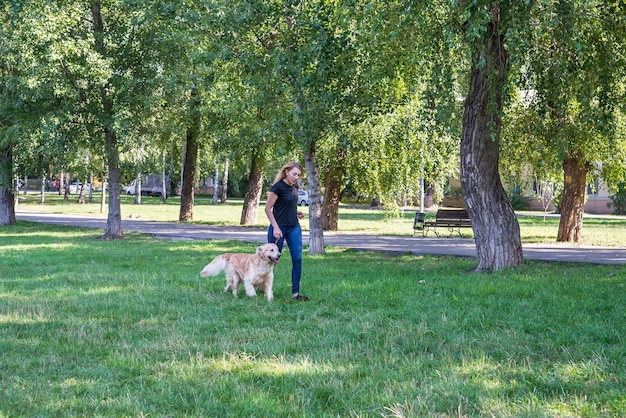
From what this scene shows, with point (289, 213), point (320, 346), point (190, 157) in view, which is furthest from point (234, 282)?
point (190, 157)

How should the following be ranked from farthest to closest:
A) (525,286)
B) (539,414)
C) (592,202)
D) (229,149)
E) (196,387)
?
(592,202)
(229,149)
(525,286)
(196,387)
(539,414)

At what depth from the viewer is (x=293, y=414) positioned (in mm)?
4609

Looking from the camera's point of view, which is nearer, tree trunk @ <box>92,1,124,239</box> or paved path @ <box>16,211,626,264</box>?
paved path @ <box>16,211,626,264</box>

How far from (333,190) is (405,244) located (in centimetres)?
519

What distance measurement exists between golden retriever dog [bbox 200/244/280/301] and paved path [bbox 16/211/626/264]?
7.98 metres

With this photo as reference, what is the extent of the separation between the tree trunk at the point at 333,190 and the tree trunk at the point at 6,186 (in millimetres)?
11204

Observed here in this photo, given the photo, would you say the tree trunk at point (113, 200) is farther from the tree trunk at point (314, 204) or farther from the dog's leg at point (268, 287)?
the dog's leg at point (268, 287)

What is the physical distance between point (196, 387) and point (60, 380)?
112cm

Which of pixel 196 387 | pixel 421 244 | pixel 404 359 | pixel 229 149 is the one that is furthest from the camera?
pixel 229 149

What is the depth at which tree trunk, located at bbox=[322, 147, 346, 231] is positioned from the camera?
2278cm

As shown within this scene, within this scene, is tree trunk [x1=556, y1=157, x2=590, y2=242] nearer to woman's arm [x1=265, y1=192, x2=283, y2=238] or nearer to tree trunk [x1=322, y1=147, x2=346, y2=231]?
tree trunk [x1=322, y1=147, x2=346, y2=231]

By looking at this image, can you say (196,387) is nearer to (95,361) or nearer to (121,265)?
(95,361)

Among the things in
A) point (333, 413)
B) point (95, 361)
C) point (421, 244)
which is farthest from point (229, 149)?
point (333, 413)

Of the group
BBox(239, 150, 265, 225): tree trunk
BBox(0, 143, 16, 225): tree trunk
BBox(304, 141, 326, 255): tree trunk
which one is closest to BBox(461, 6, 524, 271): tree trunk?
BBox(304, 141, 326, 255): tree trunk
